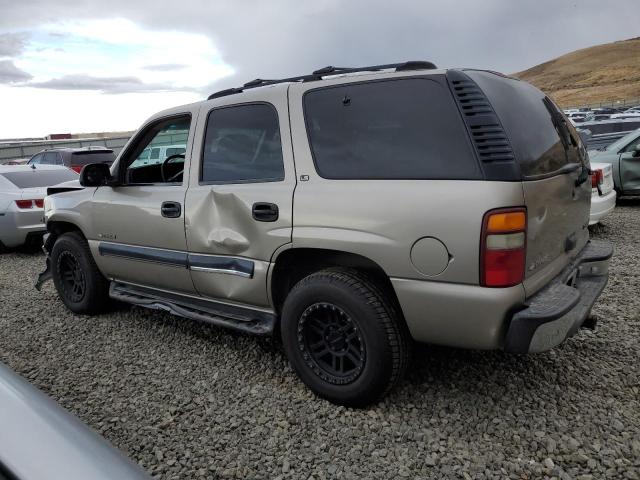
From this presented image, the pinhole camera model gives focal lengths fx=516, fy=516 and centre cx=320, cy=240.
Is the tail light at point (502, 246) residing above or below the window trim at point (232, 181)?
below

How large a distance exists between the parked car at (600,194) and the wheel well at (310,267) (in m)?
4.86

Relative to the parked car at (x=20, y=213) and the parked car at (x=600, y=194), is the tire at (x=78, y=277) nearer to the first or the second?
the parked car at (x=20, y=213)

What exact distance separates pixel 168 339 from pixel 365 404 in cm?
196

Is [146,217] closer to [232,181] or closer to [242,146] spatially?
[232,181]

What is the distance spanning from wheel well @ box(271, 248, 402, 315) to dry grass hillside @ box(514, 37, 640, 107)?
227 feet

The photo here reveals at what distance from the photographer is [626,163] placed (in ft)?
29.6

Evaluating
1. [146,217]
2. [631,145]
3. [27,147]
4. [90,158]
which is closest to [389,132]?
[146,217]

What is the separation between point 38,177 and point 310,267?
7102 mm

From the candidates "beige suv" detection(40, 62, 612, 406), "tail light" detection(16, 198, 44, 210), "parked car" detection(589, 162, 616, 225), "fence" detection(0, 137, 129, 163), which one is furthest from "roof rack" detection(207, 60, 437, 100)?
"fence" detection(0, 137, 129, 163)

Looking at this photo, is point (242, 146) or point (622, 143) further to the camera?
point (622, 143)

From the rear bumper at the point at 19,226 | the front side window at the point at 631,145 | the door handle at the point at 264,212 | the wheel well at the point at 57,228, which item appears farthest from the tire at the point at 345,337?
the front side window at the point at 631,145

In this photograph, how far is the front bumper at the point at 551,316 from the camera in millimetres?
2451

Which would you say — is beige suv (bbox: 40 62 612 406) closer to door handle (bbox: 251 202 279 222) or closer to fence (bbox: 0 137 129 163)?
door handle (bbox: 251 202 279 222)

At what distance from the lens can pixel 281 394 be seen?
127 inches
